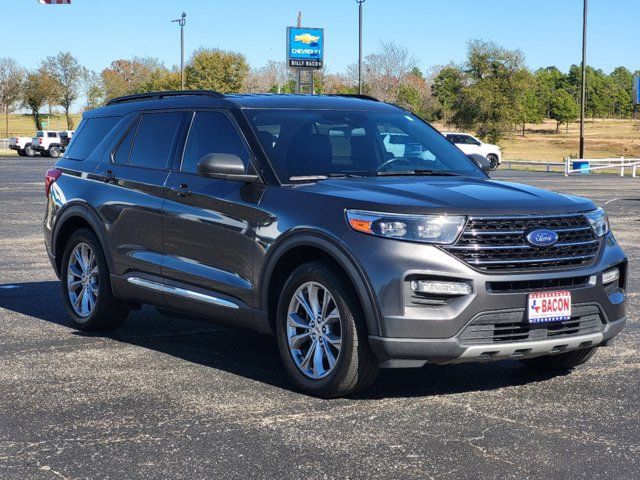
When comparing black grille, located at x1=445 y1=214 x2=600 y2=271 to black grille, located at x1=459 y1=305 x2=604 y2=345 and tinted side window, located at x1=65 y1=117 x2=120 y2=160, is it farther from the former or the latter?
tinted side window, located at x1=65 y1=117 x2=120 y2=160

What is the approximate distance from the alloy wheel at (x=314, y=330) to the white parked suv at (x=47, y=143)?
62.3 meters

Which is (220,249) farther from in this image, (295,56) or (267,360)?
(295,56)

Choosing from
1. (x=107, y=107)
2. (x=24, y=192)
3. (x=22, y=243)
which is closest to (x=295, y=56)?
(x=24, y=192)

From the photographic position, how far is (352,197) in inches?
230

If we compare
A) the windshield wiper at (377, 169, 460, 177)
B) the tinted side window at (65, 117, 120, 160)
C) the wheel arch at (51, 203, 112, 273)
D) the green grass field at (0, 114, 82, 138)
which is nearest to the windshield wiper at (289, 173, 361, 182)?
the windshield wiper at (377, 169, 460, 177)

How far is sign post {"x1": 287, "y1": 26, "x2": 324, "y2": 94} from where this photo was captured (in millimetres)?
74688

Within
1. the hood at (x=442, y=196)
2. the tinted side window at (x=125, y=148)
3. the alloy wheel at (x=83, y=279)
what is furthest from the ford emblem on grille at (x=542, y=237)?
the alloy wheel at (x=83, y=279)

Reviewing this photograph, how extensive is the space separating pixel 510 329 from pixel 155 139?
129 inches

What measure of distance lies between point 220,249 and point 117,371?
1.06 m

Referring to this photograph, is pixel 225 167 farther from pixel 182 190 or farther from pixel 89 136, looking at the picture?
pixel 89 136

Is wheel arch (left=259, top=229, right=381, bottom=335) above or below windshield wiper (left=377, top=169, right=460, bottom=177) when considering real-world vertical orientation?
below

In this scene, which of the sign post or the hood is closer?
the hood

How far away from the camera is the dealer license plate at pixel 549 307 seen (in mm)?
5609

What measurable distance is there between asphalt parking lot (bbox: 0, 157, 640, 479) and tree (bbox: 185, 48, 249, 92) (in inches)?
3387
